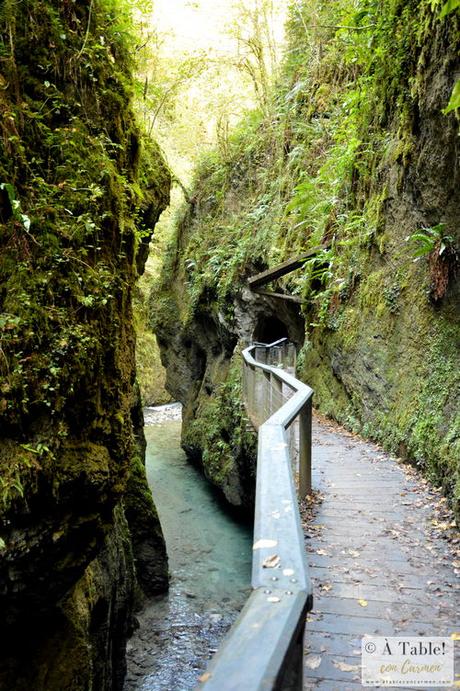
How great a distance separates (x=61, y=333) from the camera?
5.12 metres

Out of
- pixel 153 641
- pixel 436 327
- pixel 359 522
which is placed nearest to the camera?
pixel 359 522

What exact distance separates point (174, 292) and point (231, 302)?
6.03 m

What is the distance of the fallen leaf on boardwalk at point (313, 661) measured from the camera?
318 cm

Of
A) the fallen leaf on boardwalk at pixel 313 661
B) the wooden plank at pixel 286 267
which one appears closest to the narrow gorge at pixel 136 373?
the fallen leaf on boardwalk at pixel 313 661

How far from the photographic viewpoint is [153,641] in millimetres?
9820

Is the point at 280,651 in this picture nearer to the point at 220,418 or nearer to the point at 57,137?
the point at 57,137

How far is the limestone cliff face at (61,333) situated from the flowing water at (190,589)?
225 cm

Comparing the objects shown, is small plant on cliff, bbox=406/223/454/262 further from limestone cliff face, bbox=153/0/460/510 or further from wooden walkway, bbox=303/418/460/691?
wooden walkway, bbox=303/418/460/691

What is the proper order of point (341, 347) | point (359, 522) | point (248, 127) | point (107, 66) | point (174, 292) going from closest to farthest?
point (359, 522) → point (107, 66) → point (341, 347) → point (248, 127) → point (174, 292)

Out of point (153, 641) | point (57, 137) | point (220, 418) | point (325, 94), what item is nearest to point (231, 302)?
point (220, 418)

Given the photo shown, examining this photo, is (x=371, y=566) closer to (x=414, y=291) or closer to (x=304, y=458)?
(x=304, y=458)

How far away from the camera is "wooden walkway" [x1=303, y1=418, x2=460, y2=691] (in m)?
3.43

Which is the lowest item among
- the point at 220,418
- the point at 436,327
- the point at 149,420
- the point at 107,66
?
the point at 149,420

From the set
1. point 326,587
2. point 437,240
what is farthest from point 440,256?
point 326,587
